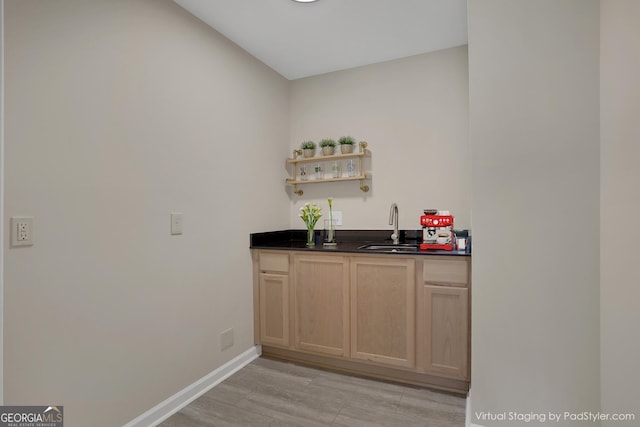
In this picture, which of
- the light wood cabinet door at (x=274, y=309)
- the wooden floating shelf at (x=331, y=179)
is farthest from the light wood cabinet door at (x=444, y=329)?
the wooden floating shelf at (x=331, y=179)

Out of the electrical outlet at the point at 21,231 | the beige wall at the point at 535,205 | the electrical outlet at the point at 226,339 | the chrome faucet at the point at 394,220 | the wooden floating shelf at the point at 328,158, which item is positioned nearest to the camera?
the electrical outlet at the point at 21,231

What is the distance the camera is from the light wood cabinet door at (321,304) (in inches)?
93.0

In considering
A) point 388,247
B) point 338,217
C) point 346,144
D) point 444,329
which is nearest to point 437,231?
point 388,247

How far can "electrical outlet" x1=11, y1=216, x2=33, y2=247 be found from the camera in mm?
1246

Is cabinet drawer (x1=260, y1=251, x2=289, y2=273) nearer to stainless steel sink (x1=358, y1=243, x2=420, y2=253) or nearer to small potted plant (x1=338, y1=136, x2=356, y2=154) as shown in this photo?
stainless steel sink (x1=358, y1=243, x2=420, y2=253)

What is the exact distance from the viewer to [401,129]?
110 inches

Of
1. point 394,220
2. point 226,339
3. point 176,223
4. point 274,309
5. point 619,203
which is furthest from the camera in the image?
point 394,220

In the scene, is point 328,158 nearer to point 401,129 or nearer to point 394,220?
point 401,129

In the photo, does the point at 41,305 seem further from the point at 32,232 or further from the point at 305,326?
the point at 305,326

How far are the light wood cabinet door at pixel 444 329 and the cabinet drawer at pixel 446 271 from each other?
0.05 metres

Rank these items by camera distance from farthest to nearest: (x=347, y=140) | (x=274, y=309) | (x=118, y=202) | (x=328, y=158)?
(x=328, y=158) < (x=347, y=140) < (x=274, y=309) < (x=118, y=202)

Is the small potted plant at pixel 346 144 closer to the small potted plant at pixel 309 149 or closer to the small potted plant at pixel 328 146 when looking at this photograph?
the small potted plant at pixel 328 146

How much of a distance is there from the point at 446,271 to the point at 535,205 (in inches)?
27.7

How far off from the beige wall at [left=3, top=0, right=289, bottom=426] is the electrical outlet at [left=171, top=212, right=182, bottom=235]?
0.04m
